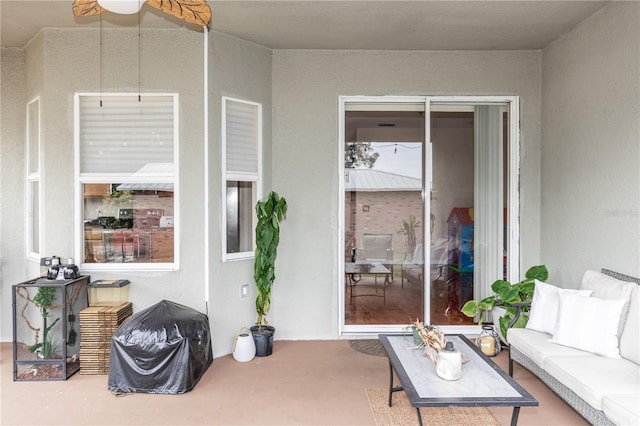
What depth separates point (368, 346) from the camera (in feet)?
14.0

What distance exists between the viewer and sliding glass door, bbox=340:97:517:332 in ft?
14.9

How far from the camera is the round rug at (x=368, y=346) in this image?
410cm

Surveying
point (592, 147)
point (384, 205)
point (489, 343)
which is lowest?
point (489, 343)

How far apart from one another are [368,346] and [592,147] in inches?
108

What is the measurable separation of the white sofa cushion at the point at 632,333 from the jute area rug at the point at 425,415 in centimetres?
96

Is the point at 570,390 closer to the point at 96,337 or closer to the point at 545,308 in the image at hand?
the point at 545,308

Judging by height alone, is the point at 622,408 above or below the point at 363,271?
below

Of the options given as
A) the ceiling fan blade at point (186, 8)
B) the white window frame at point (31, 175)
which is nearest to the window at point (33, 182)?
the white window frame at point (31, 175)

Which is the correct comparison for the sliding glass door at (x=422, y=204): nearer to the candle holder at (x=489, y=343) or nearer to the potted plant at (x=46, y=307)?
the candle holder at (x=489, y=343)

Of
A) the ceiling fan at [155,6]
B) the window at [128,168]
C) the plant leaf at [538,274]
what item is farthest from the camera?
the window at [128,168]

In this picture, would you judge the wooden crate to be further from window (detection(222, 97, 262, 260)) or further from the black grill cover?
window (detection(222, 97, 262, 260))

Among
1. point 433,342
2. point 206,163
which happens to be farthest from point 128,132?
point 433,342

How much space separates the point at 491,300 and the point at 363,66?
2.70m

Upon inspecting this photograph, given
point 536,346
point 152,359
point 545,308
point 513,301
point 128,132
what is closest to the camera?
point 536,346
